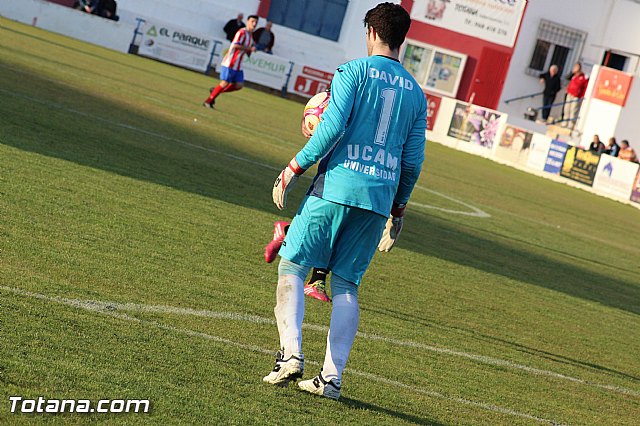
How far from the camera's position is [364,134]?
18.3 feet

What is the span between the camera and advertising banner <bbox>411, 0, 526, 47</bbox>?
4731 centimetres

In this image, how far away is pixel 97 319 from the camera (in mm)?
6012

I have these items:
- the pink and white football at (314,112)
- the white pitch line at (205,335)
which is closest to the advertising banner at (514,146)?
A: the white pitch line at (205,335)

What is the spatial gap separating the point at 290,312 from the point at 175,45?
32414 mm

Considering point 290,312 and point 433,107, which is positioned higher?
point 433,107

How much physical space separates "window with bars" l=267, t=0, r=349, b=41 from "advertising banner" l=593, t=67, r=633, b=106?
1292 centimetres

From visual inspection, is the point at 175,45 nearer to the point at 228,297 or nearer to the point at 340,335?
the point at 228,297

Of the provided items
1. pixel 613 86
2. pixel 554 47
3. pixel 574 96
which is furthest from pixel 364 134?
pixel 554 47

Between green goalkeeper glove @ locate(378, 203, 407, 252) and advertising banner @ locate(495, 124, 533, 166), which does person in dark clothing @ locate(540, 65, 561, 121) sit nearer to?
advertising banner @ locate(495, 124, 533, 166)

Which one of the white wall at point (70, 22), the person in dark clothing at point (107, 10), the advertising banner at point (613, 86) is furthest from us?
the advertising banner at point (613, 86)

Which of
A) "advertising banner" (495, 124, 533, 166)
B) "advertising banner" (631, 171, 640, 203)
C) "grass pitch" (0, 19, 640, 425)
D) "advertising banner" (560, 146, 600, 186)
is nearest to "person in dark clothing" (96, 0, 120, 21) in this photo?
"advertising banner" (495, 124, 533, 166)

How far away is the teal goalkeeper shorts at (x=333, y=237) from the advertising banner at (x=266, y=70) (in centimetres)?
3221

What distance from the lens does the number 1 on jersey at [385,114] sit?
220 inches

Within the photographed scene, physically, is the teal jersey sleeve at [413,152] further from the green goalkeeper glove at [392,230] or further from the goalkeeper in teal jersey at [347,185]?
the green goalkeeper glove at [392,230]
